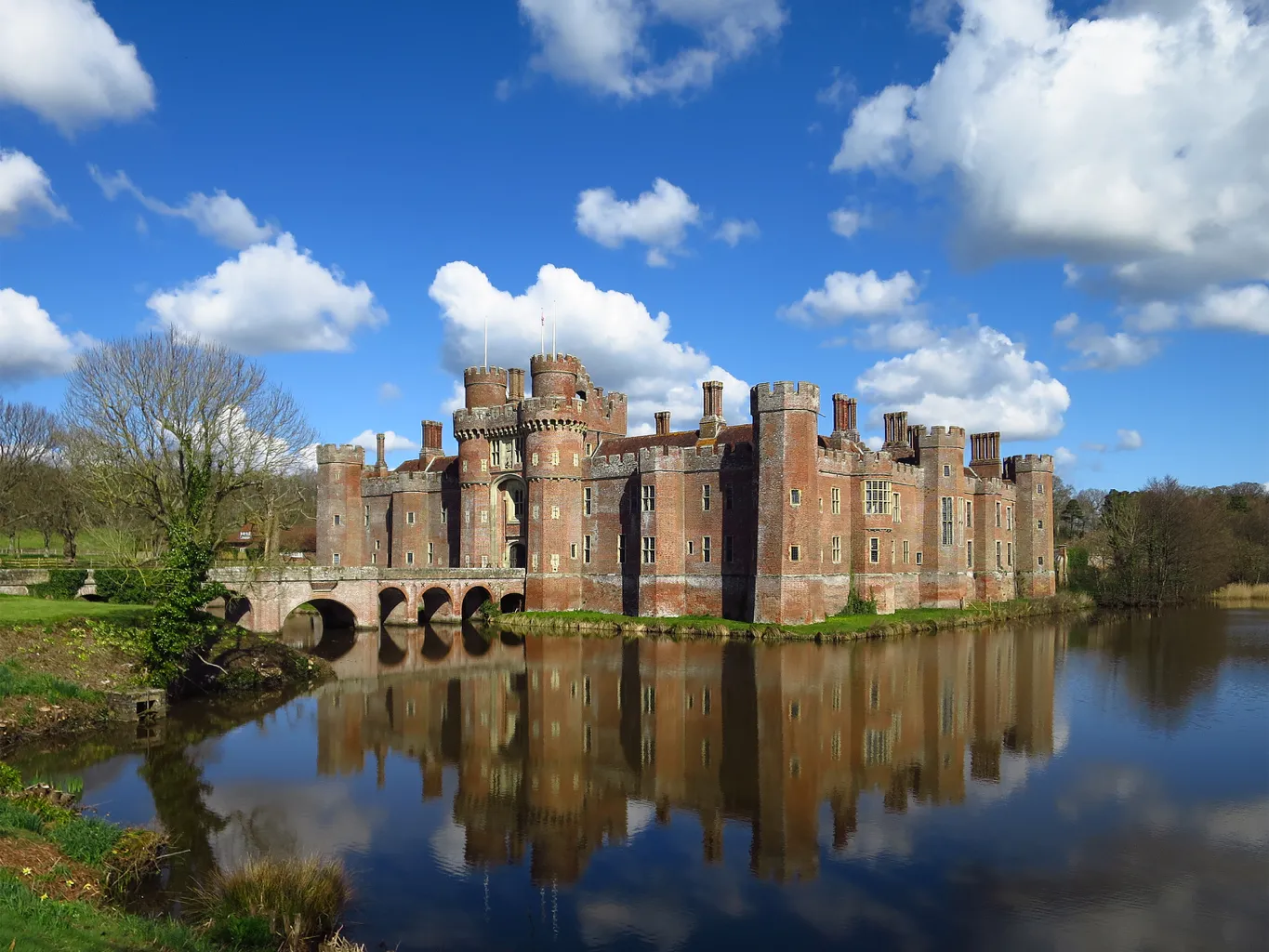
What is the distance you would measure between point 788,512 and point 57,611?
28760mm

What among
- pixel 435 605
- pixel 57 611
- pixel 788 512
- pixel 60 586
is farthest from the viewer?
pixel 435 605

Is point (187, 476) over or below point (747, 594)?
over

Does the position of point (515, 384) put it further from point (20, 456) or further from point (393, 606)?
point (20, 456)

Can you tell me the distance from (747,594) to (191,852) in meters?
32.6

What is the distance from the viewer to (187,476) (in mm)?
30297

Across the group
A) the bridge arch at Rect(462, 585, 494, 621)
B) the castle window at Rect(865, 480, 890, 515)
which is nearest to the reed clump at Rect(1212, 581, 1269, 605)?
the castle window at Rect(865, 480, 890, 515)

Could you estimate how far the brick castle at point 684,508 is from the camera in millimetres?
42875

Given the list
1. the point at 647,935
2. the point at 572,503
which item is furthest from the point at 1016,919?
the point at 572,503

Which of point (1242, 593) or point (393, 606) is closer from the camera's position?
point (393, 606)

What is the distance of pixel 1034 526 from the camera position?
60.6 metres

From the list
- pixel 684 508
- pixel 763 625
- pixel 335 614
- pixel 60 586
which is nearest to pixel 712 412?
pixel 684 508

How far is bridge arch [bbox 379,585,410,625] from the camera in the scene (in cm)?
4825

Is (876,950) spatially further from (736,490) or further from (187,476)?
(736,490)

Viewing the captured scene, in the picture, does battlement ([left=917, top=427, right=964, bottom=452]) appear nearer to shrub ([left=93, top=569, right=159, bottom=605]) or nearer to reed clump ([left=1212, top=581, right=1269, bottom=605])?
reed clump ([left=1212, top=581, right=1269, bottom=605])
